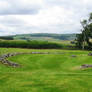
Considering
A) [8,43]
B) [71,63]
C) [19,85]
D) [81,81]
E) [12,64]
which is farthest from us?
[8,43]

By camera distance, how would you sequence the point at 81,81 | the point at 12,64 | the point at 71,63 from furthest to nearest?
the point at 71,63
the point at 12,64
the point at 81,81

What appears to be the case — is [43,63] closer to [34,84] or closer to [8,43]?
[34,84]

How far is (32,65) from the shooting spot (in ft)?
145

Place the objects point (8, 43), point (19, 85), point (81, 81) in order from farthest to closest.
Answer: point (8, 43), point (81, 81), point (19, 85)

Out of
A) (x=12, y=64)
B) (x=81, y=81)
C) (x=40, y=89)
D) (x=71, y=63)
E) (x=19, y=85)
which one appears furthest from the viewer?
(x=71, y=63)

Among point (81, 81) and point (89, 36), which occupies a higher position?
point (89, 36)

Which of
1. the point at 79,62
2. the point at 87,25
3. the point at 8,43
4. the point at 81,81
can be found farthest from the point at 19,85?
the point at 87,25

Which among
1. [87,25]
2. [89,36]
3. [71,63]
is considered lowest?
[71,63]

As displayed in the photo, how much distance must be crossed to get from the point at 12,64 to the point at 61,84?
2427 cm

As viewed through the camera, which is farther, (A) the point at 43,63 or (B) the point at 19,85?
(A) the point at 43,63

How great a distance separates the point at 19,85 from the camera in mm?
20141

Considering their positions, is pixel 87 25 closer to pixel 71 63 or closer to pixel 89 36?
pixel 89 36

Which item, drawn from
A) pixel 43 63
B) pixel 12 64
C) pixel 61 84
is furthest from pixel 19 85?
pixel 43 63

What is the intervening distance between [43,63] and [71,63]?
770 centimetres
